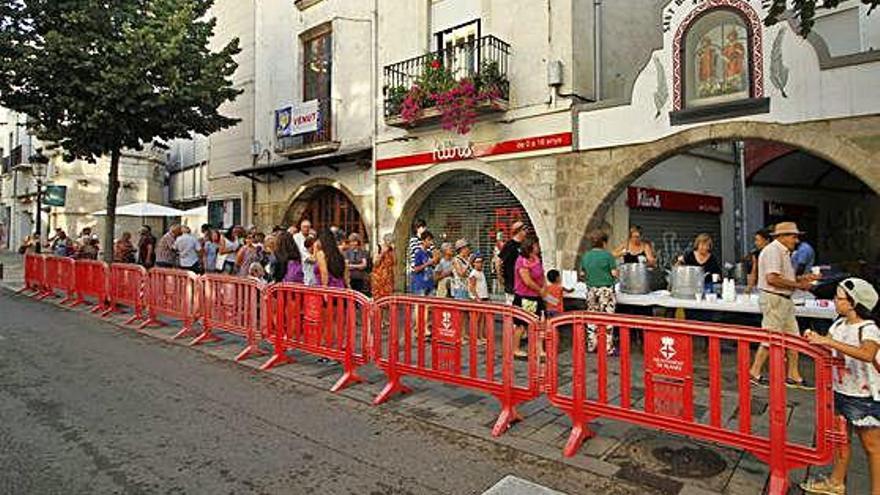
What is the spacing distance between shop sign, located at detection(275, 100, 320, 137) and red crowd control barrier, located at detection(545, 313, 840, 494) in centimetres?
1176

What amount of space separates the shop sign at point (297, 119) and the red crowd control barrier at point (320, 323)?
8.79 meters

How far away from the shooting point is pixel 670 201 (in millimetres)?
11789

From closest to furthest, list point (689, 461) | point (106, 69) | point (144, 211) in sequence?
point (689, 461)
point (106, 69)
point (144, 211)

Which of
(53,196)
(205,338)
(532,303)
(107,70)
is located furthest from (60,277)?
(532,303)

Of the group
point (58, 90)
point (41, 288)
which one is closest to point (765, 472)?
point (58, 90)

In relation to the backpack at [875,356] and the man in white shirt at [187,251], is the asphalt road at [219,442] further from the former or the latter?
the man in white shirt at [187,251]

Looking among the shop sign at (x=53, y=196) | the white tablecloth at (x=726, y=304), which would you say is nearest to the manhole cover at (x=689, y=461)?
the white tablecloth at (x=726, y=304)

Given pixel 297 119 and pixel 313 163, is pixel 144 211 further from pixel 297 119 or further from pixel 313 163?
pixel 313 163

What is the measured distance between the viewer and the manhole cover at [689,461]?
3.88 meters

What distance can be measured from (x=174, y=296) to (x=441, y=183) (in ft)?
20.2

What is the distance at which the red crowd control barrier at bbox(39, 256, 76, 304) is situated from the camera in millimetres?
12719

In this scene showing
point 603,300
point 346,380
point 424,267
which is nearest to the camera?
point 346,380

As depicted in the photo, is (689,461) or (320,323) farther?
(320,323)

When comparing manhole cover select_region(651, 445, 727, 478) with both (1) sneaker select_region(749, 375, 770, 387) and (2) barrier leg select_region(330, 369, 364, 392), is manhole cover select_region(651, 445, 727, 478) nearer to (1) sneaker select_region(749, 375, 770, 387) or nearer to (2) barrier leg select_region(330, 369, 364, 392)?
(1) sneaker select_region(749, 375, 770, 387)
